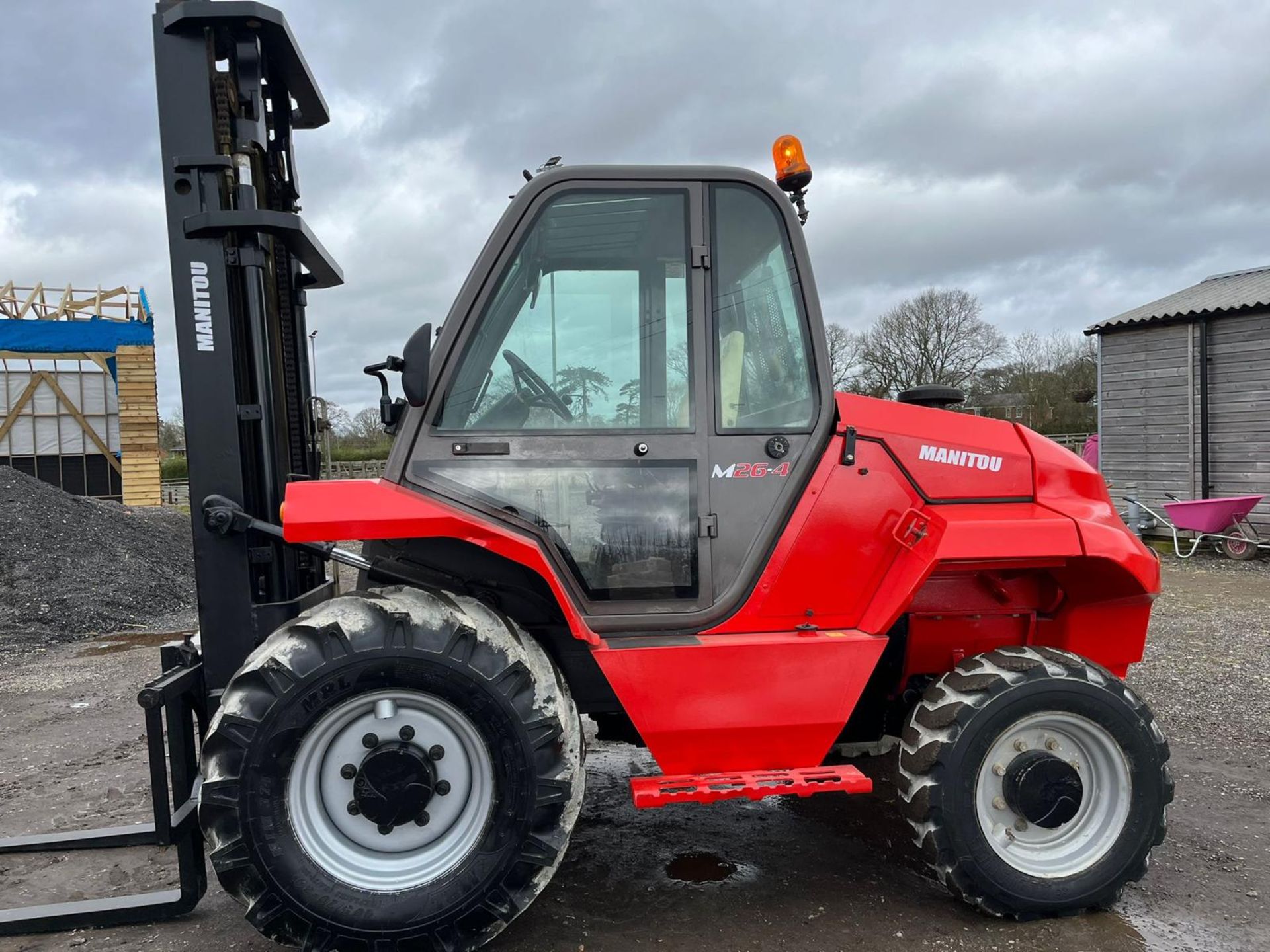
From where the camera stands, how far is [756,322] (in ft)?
11.4

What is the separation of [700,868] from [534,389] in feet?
7.49

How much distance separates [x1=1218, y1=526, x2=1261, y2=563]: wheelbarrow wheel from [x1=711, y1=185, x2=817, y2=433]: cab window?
13.1 m

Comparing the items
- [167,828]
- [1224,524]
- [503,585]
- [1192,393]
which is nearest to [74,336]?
[167,828]

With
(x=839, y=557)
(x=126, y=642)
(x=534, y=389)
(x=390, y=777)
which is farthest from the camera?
(x=126, y=642)

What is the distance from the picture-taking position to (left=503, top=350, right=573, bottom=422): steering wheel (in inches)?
131

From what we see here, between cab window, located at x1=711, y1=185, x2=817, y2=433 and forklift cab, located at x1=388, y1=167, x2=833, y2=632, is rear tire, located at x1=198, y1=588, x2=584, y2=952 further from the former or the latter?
cab window, located at x1=711, y1=185, x2=817, y2=433

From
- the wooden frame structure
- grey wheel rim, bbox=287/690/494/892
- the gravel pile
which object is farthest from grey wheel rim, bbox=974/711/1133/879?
the wooden frame structure

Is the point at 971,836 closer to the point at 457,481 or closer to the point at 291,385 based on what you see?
the point at 457,481

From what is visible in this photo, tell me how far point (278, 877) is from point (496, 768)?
80 cm

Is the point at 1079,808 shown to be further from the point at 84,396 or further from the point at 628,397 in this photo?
the point at 84,396

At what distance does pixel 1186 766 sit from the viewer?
16.7ft

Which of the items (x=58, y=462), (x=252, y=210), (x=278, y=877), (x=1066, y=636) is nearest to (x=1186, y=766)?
(x=1066, y=636)

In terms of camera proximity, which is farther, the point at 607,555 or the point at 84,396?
the point at 84,396

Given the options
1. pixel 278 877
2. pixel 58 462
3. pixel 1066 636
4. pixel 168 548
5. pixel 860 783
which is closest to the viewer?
pixel 278 877
